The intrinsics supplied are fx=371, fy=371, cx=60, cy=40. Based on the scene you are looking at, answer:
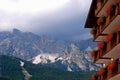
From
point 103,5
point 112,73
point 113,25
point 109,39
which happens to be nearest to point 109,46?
point 109,39

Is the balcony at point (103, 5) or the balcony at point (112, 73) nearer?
the balcony at point (112, 73)

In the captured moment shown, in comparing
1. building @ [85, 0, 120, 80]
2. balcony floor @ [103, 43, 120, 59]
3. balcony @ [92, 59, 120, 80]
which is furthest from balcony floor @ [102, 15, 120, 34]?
balcony @ [92, 59, 120, 80]

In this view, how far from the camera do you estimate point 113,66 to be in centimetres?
3019

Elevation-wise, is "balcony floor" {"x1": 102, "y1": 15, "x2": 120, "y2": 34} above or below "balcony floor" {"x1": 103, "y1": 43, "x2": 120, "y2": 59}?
above

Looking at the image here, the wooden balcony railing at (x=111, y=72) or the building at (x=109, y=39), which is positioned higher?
the building at (x=109, y=39)

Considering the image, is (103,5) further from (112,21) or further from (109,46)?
(109,46)

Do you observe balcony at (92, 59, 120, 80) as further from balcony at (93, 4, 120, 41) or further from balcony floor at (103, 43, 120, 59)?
balcony at (93, 4, 120, 41)

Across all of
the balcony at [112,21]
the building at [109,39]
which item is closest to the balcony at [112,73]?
the building at [109,39]

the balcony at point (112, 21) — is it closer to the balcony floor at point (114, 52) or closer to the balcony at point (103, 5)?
the balcony at point (103, 5)

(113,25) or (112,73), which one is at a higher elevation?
(113,25)

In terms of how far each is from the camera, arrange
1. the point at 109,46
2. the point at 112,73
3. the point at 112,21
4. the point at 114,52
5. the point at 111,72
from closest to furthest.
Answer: the point at 112,73
the point at 111,72
the point at 112,21
the point at 109,46
the point at 114,52

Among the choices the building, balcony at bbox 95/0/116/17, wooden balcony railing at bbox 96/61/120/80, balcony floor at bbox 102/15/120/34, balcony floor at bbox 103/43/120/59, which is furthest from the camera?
balcony at bbox 95/0/116/17

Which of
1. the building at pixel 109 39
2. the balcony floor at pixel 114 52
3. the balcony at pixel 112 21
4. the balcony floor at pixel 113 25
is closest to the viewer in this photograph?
the balcony at pixel 112 21

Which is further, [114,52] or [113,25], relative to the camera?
[113,25]
